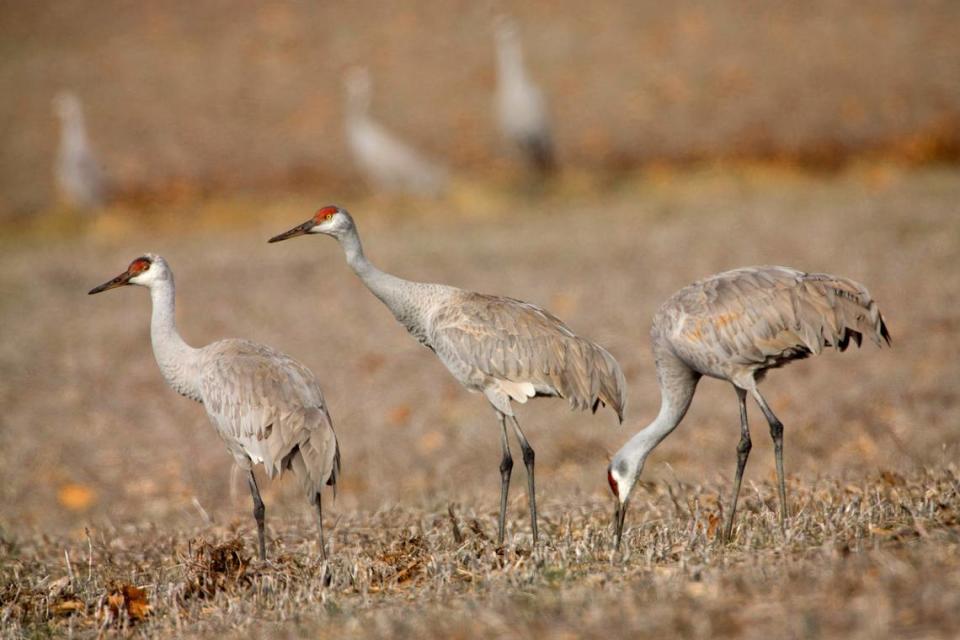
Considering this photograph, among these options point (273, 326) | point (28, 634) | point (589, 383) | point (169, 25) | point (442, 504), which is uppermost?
point (169, 25)

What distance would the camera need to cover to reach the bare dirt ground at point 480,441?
4.15 metres

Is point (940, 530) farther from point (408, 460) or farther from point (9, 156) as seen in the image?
point (9, 156)

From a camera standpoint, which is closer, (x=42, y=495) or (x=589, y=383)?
(x=589, y=383)

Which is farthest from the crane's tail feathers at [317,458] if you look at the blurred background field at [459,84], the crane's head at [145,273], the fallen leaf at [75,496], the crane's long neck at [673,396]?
the blurred background field at [459,84]

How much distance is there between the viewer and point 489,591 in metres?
4.43

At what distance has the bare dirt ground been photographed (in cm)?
415

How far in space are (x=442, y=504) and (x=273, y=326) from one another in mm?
5181

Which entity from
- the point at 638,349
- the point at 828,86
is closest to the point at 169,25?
the point at 828,86

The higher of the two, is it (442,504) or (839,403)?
(839,403)

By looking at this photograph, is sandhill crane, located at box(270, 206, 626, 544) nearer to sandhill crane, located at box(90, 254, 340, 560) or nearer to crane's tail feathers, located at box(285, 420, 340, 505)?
sandhill crane, located at box(90, 254, 340, 560)

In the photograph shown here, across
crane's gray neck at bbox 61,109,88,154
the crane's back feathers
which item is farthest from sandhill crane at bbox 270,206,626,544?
crane's gray neck at bbox 61,109,88,154

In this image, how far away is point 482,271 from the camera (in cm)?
1230

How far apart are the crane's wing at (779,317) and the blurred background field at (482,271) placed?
71 centimetres

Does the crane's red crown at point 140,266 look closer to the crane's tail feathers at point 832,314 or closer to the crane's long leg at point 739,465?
→ the crane's long leg at point 739,465
